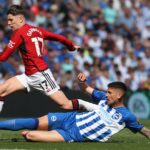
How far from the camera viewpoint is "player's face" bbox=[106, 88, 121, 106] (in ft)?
35.0

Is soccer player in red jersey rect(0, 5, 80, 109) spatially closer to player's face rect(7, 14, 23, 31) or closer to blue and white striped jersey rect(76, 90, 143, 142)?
player's face rect(7, 14, 23, 31)

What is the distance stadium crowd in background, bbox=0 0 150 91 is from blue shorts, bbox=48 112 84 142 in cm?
764

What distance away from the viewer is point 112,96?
10656 mm

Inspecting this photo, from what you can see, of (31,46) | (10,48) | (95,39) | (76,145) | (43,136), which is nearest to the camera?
(76,145)

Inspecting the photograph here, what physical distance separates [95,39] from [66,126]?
11753mm

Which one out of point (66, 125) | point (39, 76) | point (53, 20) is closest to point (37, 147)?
point (66, 125)

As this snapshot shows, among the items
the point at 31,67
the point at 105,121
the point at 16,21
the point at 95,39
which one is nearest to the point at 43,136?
the point at 105,121

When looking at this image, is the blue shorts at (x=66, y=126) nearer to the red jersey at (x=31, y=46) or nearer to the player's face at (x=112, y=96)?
the player's face at (x=112, y=96)

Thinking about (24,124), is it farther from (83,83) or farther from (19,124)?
(83,83)

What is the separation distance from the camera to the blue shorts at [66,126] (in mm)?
10781

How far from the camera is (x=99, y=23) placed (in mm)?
23422

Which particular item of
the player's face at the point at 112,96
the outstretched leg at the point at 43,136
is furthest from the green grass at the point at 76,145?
the player's face at the point at 112,96

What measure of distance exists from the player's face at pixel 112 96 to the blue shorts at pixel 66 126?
579 mm

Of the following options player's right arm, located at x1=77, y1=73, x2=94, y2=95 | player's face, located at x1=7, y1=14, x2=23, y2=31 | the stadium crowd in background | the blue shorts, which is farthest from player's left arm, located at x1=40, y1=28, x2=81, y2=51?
the stadium crowd in background
